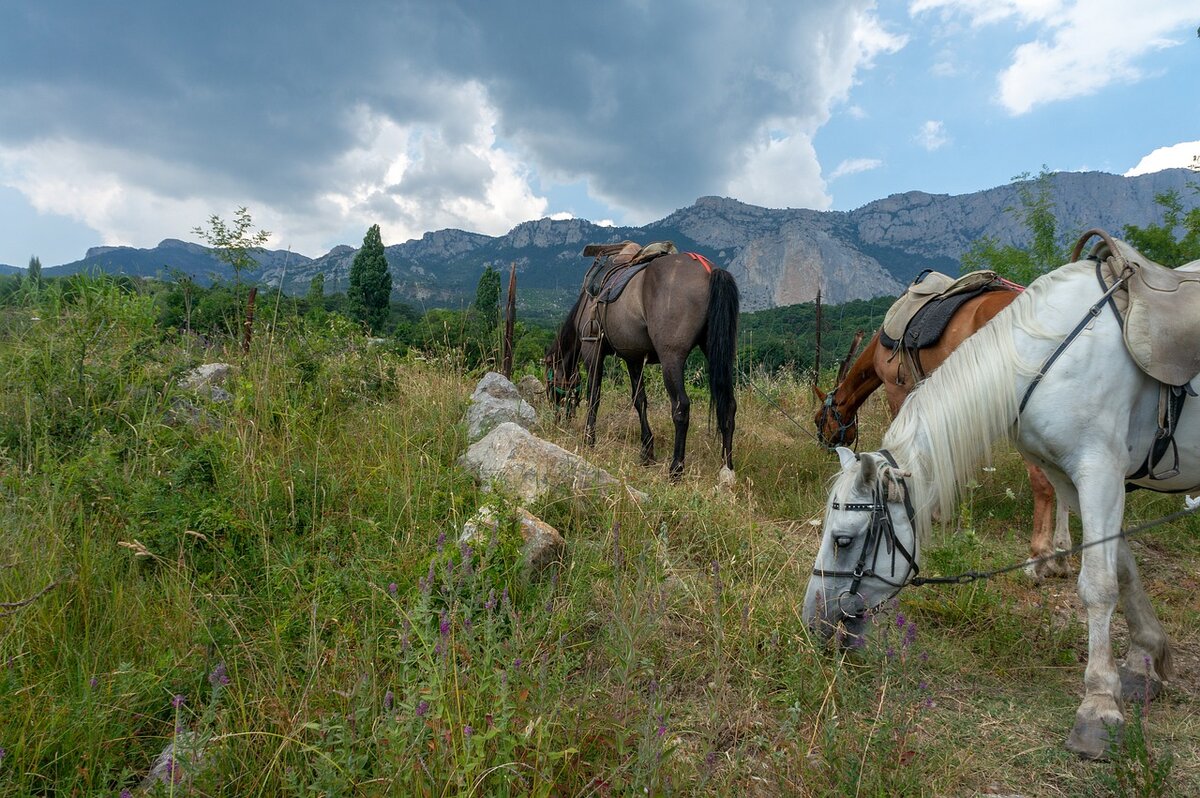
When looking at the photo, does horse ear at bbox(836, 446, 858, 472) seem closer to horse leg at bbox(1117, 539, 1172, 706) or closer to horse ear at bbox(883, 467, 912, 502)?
horse ear at bbox(883, 467, 912, 502)

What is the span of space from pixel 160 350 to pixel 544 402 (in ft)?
11.8

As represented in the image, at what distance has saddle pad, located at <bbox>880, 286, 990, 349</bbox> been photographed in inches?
160

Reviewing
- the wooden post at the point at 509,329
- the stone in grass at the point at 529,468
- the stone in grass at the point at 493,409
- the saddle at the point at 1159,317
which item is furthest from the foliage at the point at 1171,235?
the stone in grass at the point at 529,468

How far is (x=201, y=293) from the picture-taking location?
277 inches

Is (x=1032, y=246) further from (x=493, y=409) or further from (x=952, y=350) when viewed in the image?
(x=493, y=409)

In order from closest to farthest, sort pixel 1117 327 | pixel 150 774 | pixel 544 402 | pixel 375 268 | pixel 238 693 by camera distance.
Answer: pixel 150 774 → pixel 238 693 → pixel 1117 327 → pixel 544 402 → pixel 375 268

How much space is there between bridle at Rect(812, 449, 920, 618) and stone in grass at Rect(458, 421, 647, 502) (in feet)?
4.68

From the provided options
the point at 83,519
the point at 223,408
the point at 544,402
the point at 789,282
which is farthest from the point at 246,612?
the point at 789,282

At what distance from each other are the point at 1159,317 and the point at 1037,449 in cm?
65

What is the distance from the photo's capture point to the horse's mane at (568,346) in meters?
6.84

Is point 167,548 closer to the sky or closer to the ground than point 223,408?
closer to the ground

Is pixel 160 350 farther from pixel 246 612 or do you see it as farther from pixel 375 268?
pixel 375 268

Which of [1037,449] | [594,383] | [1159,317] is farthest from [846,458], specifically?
[594,383]

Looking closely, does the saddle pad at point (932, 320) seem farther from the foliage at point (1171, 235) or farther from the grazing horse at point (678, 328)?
the foliage at point (1171, 235)
